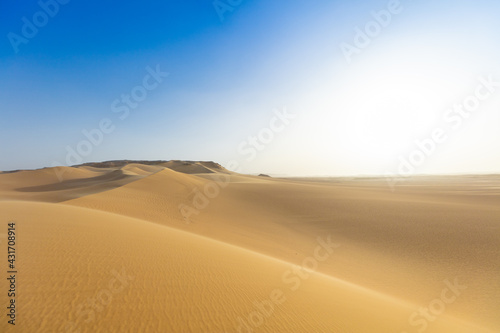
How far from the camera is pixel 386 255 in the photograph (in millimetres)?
11969

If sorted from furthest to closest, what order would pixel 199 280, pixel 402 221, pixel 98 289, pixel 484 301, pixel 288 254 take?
1. pixel 402 221
2. pixel 288 254
3. pixel 484 301
4. pixel 199 280
5. pixel 98 289

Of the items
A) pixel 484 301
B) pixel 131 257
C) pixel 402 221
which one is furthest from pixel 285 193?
pixel 131 257

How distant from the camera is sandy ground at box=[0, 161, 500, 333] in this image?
13.1 feet

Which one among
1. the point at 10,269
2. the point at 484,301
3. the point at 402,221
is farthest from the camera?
the point at 402,221

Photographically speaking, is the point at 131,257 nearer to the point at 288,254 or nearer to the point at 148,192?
the point at 288,254

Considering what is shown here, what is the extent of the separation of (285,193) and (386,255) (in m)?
13.5

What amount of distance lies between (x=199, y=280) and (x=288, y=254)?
267 inches

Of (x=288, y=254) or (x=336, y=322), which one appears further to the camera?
(x=288, y=254)

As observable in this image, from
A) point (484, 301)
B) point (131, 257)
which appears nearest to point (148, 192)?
point (131, 257)

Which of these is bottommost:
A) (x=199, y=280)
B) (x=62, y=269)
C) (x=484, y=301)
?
(x=484, y=301)

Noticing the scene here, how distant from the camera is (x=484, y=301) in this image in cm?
770

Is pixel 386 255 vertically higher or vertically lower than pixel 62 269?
lower

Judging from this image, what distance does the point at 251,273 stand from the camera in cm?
Answer: 635

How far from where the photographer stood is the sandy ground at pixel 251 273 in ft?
13.1
